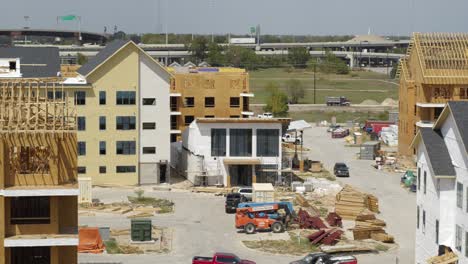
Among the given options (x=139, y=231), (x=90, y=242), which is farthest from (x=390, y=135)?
(x=90, y=242)

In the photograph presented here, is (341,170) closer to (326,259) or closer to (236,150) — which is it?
(236,150)

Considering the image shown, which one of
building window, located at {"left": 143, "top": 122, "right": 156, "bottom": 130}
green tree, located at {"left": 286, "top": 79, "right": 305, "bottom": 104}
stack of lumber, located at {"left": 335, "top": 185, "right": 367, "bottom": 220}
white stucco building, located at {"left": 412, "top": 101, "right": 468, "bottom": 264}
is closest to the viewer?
white stucco building, located at {"left": 412, "top": 101, "right": 468, "bottom": 264}

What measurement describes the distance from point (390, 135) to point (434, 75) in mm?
17711

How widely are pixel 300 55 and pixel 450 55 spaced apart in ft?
404

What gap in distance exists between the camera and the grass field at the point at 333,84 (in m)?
134

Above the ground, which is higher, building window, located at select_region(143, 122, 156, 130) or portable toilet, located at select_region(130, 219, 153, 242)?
building window, located at select_region(143, 122, 156, 130)

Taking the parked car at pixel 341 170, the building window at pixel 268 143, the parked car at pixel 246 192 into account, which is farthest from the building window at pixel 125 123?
the parked car at pixel 341 170

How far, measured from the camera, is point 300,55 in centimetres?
19012

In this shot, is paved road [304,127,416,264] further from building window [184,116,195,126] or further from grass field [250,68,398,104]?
grass field [250,68,398,104]

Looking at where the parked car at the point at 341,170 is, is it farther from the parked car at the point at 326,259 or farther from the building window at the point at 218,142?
the parked car at the point at 326,259

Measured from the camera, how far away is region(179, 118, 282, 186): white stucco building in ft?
192

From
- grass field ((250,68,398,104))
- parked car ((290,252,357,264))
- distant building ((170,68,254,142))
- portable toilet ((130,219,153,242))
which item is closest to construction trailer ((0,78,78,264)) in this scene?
parked car ((290,252,357,264))

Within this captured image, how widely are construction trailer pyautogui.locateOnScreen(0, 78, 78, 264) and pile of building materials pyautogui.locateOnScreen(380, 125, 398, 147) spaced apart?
195 feet

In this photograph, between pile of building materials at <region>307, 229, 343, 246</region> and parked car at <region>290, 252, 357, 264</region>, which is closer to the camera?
parked car at <region>290, 252, 357, 264</region>
